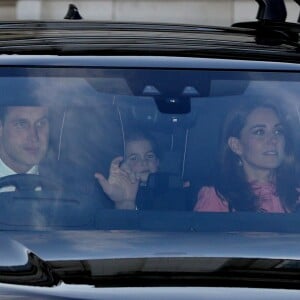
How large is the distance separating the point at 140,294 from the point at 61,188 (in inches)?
29.7

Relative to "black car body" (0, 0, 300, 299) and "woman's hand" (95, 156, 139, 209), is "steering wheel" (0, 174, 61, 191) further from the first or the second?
"woman's hand" (95, 156, 139, 209)

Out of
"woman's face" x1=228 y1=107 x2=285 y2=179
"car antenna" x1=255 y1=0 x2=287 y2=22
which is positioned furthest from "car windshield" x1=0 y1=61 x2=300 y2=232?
"car antenna" x1=255 y1=0 x2=287 y2=22

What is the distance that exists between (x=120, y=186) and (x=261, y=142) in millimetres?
501

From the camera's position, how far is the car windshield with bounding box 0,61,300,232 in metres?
3.51

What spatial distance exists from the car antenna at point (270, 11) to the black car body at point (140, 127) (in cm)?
77

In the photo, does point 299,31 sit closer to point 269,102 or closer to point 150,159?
point 269,102

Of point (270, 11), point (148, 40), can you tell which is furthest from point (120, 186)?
point (270, 11)

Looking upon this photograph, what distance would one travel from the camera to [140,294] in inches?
112

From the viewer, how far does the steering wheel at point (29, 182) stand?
3520 mm

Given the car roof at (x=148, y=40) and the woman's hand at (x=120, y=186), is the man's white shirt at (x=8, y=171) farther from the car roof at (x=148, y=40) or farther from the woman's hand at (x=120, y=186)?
the car roof at (x=148, y=40)

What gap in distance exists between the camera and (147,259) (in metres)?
3.04

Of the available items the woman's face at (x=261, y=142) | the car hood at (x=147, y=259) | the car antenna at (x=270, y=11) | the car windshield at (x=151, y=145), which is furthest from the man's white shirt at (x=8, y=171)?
the car antenna at (x=270, y=11)

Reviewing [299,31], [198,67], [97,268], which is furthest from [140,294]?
[299,31]

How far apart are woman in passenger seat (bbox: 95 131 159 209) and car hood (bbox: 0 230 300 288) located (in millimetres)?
241
